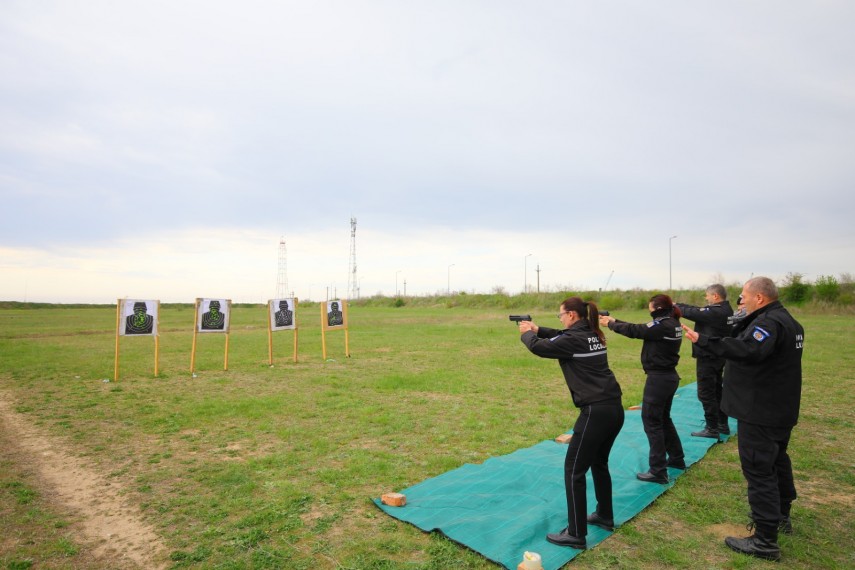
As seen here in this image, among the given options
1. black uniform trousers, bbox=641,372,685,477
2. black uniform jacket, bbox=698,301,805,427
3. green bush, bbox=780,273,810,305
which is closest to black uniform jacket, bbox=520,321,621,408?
black uniform jacket, bbox=698,301,805,427

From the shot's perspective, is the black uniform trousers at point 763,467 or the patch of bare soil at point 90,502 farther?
the patch of bare soil at point 90,502

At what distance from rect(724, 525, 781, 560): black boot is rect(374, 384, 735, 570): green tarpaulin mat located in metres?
0.87

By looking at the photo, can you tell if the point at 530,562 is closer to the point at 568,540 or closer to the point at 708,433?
the point at 568,540

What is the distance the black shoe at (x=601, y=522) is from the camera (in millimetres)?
4172

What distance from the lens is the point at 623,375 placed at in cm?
1238

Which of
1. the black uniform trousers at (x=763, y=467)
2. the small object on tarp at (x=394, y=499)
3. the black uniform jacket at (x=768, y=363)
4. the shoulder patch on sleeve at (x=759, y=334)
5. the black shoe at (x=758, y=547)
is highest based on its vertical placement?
the shoulder patch on sleeve at (x=759, y=334)

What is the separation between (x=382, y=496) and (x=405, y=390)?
5.68m

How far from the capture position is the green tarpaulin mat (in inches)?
156

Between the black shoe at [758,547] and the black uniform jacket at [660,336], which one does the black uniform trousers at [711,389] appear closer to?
the black uniform jacket at [660,336]

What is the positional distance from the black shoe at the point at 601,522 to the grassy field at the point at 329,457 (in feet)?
0.34

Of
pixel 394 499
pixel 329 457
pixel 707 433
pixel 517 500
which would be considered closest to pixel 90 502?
pixel 329 457

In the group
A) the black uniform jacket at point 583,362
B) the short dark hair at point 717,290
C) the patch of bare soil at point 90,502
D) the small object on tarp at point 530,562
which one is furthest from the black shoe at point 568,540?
the short dark hair at point 717,290

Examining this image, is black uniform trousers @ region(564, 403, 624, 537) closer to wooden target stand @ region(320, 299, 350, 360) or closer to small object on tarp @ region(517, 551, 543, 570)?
small object on tarp @ region(517, 551, 543, 570)

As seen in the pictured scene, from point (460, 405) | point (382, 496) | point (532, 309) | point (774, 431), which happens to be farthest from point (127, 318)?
point (532, 309)
